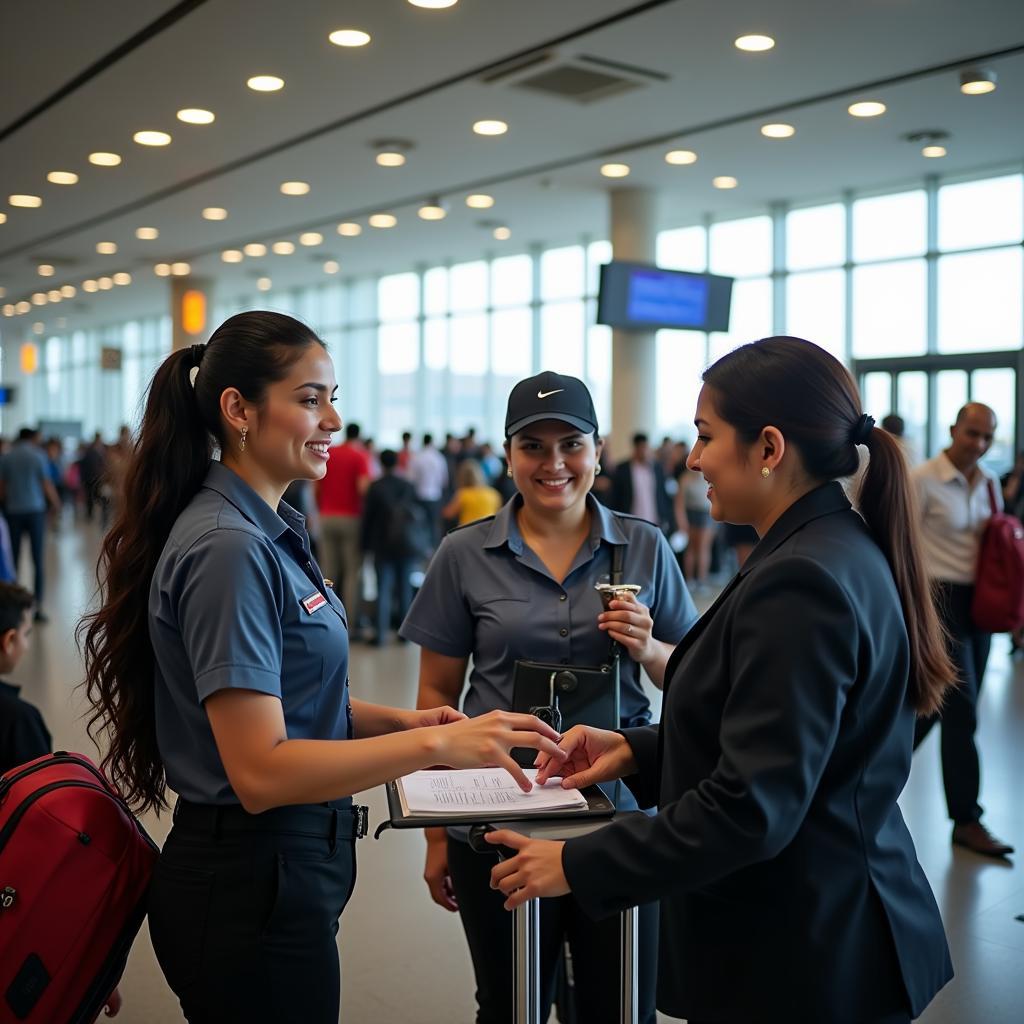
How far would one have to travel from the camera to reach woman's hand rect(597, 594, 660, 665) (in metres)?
2.22

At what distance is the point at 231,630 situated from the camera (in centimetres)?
156

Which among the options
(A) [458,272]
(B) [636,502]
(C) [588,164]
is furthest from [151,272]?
(B) [636,502]

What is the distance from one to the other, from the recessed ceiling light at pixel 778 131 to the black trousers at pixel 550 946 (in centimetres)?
804

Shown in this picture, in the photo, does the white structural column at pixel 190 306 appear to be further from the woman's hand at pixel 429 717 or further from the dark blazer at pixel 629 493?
the woman's hand at pixel 429 717


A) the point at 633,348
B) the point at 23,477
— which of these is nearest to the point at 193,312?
the point at 23,477

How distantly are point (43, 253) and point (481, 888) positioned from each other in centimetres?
1562

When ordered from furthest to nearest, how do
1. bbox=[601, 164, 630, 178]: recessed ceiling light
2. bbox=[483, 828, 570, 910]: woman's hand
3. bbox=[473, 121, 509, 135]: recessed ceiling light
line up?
bbox=[601, 164, 630, 178]: recessed ceiling light → bbox=[473, 121, 509, 135]: recessed ceiling light → bbox=[483, 828, 570, 910]: woman's hand

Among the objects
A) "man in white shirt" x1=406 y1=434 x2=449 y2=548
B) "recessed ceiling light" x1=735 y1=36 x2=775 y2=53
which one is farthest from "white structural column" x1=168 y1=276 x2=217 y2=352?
"recessed ceiling light" x1=735 y1=36 x2=775 y2=53

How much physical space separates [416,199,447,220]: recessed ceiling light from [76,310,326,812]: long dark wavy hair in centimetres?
1078

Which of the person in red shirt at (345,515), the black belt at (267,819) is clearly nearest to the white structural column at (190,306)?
the person in red shirt at (345,515)

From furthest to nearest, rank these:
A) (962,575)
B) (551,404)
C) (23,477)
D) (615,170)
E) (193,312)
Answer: (193,312)
(615,170)
(23,477)
(962,575)
(551,404)

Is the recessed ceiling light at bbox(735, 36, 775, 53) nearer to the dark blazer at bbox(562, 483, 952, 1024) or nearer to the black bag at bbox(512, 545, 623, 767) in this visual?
the black bag at bbox(512, 545, 623, 767)

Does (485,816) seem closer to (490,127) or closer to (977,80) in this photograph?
(977,80)

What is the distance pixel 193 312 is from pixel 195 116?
995 centimetres
